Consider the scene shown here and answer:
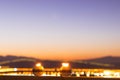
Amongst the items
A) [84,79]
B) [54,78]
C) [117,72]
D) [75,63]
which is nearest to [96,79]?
[84,79]

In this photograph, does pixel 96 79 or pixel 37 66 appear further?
pixel 37 66

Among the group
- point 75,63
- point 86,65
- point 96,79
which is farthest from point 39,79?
point 75,63

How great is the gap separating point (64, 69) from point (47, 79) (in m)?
24.6

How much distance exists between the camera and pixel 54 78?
29.9 meters

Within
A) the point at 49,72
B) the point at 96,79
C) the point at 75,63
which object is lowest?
the point at 96,79

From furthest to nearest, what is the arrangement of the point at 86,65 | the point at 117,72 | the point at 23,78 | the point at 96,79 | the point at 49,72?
the point at 86,65 < the point at 49,72 < the point at 117,72 < the point at 23,78 < the point at 96,79

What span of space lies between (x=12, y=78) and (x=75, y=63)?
6975 cm

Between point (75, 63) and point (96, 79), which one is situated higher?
point (75, 63)

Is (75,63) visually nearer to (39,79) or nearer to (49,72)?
(49,72)

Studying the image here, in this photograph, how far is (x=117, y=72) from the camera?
51.7 meters

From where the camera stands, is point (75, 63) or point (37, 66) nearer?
point (37, 66)

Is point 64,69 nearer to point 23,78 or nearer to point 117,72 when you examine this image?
point 117,72

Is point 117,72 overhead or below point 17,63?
below

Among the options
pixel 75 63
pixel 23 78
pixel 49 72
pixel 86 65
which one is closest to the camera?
pixel 23 78
